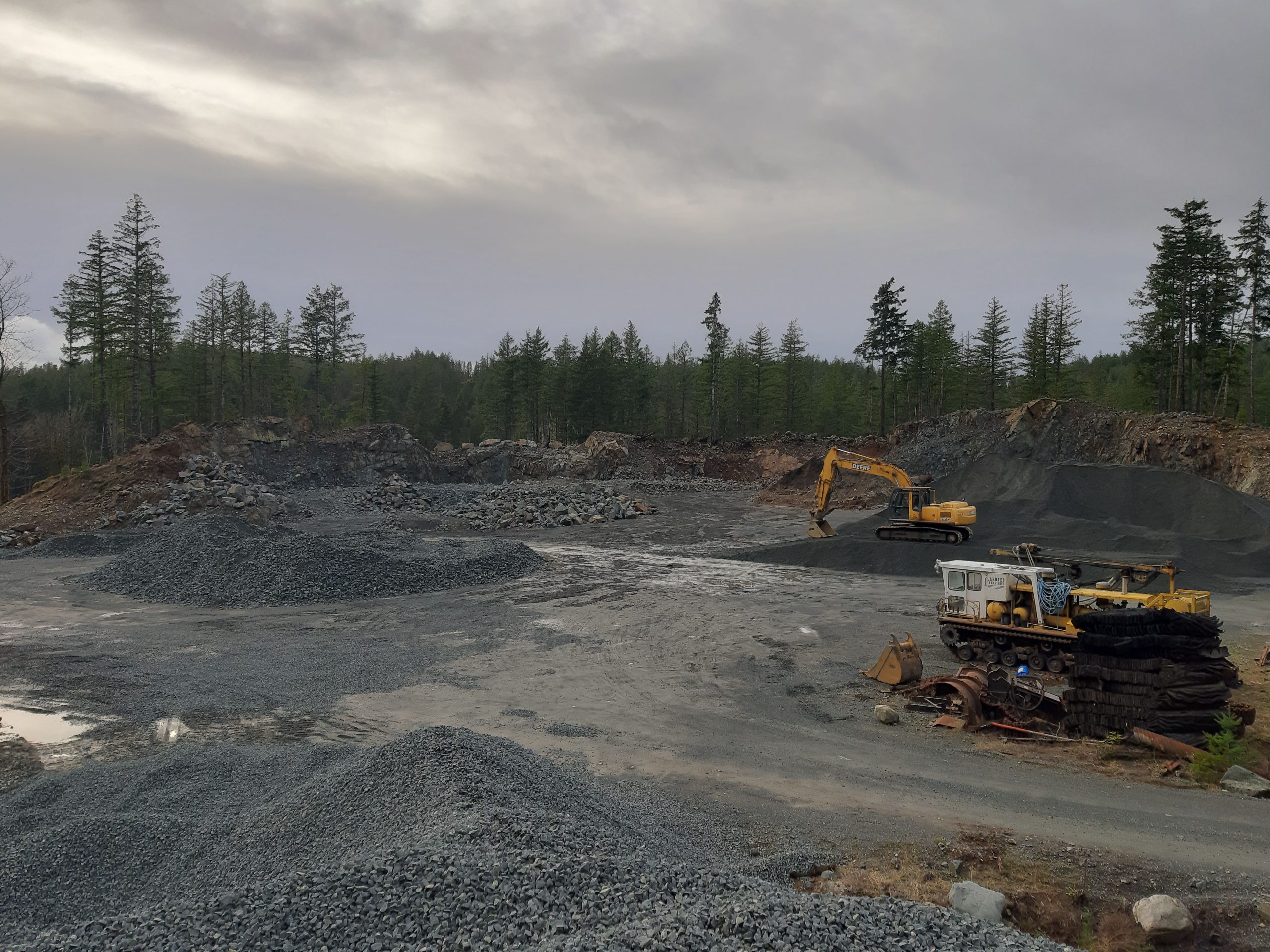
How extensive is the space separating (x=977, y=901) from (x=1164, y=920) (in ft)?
4.94

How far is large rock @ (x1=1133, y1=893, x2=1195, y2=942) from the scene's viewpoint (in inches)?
245

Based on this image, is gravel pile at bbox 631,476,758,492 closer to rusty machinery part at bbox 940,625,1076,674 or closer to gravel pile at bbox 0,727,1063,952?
rusty machinery part at bbox 940,625,1076,674

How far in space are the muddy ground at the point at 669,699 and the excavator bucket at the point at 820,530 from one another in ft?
16.4

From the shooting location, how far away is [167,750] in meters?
10.3

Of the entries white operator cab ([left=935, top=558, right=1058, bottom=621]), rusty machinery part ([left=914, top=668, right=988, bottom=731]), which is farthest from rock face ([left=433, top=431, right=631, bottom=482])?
rusty machinery part ([left=914, top=668, right=988, bottom=731])

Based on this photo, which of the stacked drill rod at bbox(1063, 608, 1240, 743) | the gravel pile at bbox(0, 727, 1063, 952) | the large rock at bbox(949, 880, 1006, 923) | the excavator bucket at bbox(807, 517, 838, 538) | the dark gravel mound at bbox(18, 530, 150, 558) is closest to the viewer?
the gravel pile at bbox(0, 727, 1063, 952)

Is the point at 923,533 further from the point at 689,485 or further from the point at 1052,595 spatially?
the point at 689,485

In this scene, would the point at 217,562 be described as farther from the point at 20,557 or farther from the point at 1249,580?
the point at 1249,580

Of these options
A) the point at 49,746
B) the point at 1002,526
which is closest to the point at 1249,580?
the point at 1002,526

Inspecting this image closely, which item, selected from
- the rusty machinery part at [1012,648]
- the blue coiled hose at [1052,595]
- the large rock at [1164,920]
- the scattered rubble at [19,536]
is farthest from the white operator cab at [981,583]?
the scattered rubble at [19,536]

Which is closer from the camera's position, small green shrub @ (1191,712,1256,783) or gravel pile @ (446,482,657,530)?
small green shrub @ (1191,712,1256,783)

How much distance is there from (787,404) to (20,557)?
69.7 m

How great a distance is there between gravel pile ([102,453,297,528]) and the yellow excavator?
81.7 feet

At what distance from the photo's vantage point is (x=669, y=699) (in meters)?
13.1
